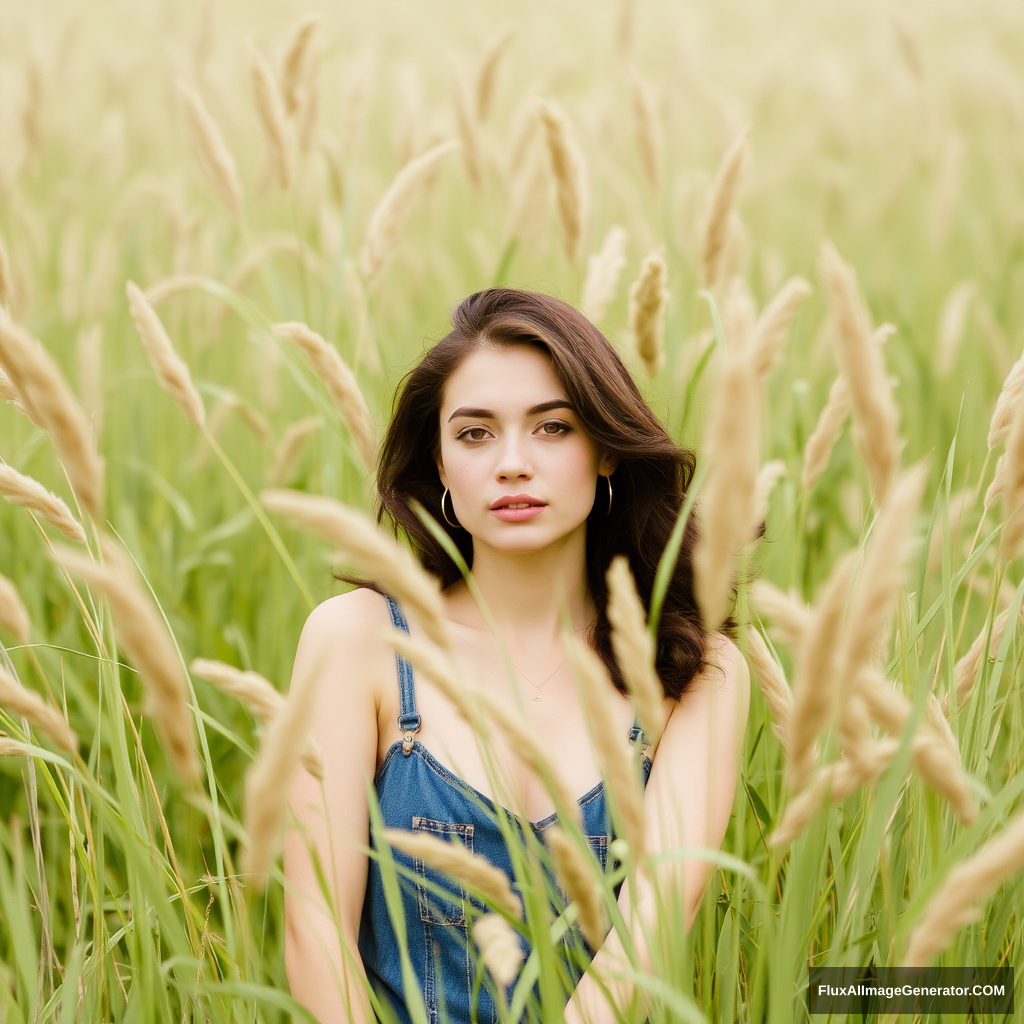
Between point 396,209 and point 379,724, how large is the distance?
0.75 metres

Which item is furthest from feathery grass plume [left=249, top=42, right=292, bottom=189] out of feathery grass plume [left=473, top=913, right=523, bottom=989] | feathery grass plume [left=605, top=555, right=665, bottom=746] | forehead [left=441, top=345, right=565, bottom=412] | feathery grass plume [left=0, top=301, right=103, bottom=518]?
feathery grass plume [left=473, top=913, right=523, bottom=989]

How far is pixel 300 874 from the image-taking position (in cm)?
130

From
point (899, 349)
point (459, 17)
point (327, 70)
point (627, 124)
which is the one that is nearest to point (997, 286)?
point (899, 349)

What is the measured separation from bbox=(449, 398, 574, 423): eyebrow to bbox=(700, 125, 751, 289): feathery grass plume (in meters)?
0.35

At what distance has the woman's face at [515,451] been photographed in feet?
4.44

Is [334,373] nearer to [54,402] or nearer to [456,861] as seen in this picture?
[54,402]

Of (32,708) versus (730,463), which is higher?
(730,463)

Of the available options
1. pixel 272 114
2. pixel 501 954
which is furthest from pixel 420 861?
pixel 272 114

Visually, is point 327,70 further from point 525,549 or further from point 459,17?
point 525,549

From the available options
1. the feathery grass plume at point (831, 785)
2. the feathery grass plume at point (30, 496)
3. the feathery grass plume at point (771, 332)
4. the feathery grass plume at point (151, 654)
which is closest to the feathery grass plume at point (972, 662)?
the feathery grass plume at point (831, 785)

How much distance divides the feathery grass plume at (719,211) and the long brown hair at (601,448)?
21 centimetres

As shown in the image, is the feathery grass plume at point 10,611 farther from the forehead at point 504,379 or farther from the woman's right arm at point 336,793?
the forehead at point 504,379

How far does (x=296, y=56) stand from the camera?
67.8 inches

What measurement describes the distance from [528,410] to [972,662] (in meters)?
0.63
